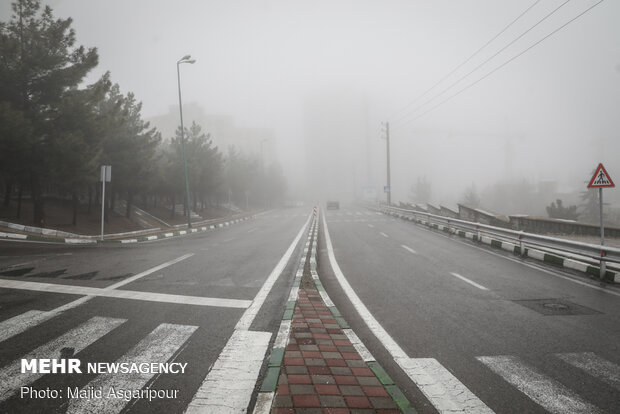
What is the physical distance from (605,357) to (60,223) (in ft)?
92.3

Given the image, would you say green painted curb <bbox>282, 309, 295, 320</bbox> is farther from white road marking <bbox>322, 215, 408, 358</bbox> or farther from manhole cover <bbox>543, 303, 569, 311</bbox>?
manhole cover <bbox>543, 303, 569, 311</bbox>

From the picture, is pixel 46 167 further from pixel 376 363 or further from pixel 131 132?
pixel 376 363

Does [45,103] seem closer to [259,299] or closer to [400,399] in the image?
[259,299]

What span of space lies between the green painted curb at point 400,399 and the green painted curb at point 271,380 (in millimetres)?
1026

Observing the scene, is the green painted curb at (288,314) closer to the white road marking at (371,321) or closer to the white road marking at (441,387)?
the white road marking at (371,321)

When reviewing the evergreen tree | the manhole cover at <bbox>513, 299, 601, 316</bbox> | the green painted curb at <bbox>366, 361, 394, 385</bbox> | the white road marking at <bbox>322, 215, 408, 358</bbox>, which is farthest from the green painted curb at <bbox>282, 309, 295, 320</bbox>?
the evergreen tree

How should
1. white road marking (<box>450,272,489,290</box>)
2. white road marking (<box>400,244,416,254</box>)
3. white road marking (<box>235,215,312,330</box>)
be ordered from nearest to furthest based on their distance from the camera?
white road marking (<box>235,215,312,330</box>)
white road marking (<box>450,272,489,290</box>)
white road marking (<box>400,244,416,254</box>)

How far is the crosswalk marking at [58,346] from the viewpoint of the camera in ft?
8.94

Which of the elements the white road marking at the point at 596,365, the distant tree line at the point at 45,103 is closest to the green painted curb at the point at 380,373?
the white road marking at the point at 596,365

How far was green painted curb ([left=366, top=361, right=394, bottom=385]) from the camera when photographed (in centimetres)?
289

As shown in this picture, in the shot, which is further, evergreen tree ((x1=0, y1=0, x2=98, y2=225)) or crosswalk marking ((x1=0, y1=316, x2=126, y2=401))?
evergreen tree ((x1=0, y1=0, x2=98, y2=225))

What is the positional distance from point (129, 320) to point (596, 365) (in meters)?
5.88

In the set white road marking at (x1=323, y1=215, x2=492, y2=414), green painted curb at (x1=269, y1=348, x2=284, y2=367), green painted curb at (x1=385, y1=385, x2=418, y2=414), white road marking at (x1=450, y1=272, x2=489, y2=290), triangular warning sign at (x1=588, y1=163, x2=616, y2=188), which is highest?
triangular warning sign at (x1=588, y1=163, x2=616, y2=188)

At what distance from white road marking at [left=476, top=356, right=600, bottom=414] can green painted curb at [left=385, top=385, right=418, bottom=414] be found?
3.95 feet
